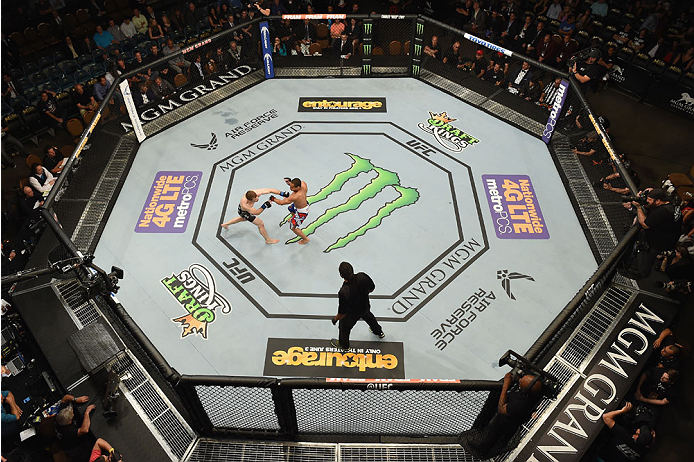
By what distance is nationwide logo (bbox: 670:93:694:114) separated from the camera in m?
11.0

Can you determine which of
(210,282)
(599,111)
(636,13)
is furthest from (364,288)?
(636,13)

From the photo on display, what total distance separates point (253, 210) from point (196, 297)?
154 cm

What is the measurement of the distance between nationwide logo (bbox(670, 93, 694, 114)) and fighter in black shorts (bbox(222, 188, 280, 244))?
9653 mm

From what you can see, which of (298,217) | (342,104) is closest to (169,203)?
(298,217)

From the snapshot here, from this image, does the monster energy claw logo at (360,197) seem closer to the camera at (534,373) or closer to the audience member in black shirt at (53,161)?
the camera at (534,373)

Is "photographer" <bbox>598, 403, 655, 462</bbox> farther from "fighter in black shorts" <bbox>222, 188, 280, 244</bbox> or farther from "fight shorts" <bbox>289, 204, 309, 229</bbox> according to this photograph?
"fighter in black shorts" <bbox>222, 188, 280, 244</bbox>

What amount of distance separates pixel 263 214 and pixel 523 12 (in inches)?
399

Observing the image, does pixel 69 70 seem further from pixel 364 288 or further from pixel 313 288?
pixel 364 288

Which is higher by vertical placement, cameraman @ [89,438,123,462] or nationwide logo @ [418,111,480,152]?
nationwide logo @ [418,111,480,152]

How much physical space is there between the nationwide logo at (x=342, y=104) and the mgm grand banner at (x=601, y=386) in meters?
6.33

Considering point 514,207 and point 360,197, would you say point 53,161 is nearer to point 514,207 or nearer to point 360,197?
point 360,197

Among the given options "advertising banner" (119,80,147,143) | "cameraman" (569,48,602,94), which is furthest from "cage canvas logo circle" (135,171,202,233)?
"cameraman" (569,48,602,94)

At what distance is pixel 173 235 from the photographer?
26.3 feet

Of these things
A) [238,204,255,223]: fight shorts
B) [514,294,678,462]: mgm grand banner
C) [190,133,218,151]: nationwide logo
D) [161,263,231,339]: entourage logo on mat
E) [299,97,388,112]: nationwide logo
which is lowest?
[161,263,231,339]: entourage logo on mat
